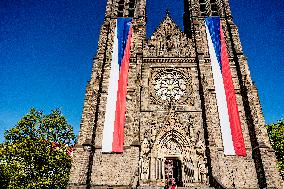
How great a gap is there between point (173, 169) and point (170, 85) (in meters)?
7.55

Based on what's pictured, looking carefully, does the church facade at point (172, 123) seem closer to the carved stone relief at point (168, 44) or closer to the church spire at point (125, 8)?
the carved stone relief at point (168, 44)

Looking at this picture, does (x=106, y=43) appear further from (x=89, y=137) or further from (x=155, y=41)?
(x=89, y=137)

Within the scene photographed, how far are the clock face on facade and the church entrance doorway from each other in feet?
17.2

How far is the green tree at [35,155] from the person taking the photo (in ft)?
68.6

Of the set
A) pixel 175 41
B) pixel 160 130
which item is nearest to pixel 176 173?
pixel 160 130

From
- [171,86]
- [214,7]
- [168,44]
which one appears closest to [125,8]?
[168,44]

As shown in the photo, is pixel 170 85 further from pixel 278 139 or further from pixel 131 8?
pixel 278 139

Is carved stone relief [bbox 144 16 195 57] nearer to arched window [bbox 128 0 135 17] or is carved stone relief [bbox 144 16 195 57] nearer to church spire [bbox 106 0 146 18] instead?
church spire [bbox 106 0 146 18]

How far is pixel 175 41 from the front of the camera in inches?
995

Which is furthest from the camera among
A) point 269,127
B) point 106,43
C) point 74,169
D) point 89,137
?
point 269,127

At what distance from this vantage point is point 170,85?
2256 cm

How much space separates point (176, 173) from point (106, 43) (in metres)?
14.1

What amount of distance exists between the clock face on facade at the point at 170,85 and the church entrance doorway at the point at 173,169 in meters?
5.26

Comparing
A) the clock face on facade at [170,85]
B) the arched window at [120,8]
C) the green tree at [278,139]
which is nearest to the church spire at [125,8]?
the arched window at [120,8]
